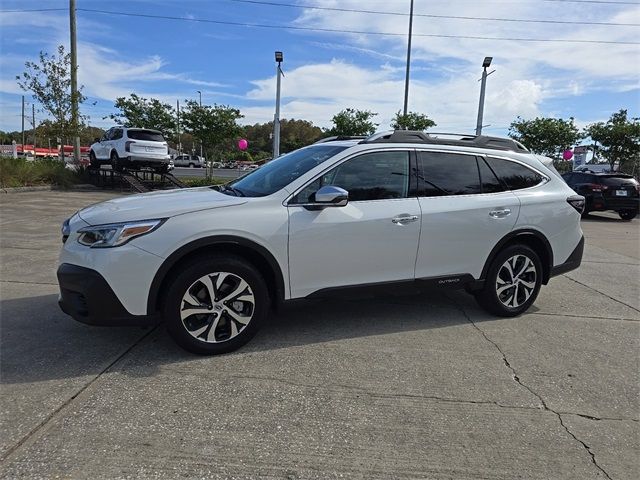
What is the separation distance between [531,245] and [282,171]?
8.73ft

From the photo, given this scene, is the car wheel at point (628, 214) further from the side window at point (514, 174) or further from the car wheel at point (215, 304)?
the car wheel at point (215, 304)

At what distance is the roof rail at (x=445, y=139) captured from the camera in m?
4.53

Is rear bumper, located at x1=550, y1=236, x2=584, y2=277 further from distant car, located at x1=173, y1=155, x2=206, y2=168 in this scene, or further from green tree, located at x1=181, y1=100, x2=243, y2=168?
distant car, located at x1=173, y1=155, x2=206, y2=168

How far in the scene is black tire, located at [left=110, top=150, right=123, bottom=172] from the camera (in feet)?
63.7

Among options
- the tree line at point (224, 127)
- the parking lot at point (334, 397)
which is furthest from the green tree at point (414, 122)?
the parking lot at point (334, 397)

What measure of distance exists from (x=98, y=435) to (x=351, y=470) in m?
1.42

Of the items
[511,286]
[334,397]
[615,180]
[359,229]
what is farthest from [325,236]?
[615,180]

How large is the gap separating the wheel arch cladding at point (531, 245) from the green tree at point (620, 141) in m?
29.4

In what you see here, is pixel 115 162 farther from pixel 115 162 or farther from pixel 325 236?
pixel 325 236

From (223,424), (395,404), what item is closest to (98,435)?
(223,424)

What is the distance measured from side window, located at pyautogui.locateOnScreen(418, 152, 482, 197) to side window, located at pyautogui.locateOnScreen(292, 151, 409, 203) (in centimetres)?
18

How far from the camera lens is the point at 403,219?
4.26 m

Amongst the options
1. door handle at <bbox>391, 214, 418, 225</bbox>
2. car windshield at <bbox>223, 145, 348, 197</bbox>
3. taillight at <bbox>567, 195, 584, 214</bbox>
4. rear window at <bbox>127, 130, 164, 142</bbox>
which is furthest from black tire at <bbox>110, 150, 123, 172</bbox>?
taillight at <bbox>567, 195, 584, 214</bbox>

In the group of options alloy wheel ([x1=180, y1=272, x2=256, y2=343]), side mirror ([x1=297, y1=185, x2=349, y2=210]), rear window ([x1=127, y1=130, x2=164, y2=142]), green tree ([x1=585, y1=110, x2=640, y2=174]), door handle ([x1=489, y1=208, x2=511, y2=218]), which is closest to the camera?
alloy wheel ([x1=180, y1=272, x2=256, y2=343])
